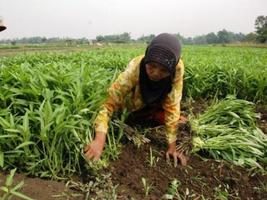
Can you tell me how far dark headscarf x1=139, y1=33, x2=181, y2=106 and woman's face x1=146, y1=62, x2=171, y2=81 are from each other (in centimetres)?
3

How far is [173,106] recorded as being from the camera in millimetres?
3160

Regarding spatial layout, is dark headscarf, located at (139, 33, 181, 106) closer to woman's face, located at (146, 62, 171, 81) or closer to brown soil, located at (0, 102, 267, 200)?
woman's face, located at (146, 62, 171, 81)

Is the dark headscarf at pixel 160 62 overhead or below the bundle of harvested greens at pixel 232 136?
overhead

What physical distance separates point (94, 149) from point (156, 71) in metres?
0.69

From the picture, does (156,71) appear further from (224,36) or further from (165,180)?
(224,36)

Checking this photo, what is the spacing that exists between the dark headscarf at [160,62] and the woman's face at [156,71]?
3 centimetres

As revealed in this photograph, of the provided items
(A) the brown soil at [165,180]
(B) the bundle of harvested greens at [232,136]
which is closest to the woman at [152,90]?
(A) the brown soil at [165,180]

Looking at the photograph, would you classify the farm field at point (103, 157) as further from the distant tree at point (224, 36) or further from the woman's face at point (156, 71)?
the distant tree at point (224, 36)

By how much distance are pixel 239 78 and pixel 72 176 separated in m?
3.59

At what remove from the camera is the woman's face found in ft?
8.88

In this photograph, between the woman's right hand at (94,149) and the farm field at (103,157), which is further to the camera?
the woman's right hand at (94,149)

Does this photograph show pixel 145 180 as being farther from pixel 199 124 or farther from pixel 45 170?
pixel 199 124

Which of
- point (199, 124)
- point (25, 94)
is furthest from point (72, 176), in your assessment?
point (199, 124)

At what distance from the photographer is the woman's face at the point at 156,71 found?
2707mm
